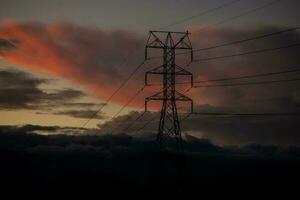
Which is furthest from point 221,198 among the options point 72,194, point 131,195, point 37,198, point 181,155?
point 181,155

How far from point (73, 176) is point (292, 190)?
4570cm

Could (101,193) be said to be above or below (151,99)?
below

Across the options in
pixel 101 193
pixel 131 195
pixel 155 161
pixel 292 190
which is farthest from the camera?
pixel 292 190

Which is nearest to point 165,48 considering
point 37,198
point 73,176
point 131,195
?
point 131,195

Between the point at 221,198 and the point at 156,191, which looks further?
the point at 221,198

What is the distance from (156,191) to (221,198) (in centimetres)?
3036

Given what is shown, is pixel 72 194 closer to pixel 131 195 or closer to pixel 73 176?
pixel 131 195

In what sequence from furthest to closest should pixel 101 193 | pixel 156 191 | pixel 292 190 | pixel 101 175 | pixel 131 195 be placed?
Result: pixel 101 175, pixel 292 190, pixel 101 193, pixel 131 195, pixel 156 191

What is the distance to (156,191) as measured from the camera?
8019cm

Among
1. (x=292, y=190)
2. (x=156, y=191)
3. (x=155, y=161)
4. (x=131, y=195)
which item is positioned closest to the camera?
(x=155, y=161)

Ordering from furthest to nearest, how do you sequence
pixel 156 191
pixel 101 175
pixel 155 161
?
pixel 101 175
pixel 156 191
pixel 155 161

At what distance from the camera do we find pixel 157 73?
5878cm

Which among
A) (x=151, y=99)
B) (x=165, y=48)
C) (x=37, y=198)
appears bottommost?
(x=37, y=198)

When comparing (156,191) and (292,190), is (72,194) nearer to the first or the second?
(156,191)
